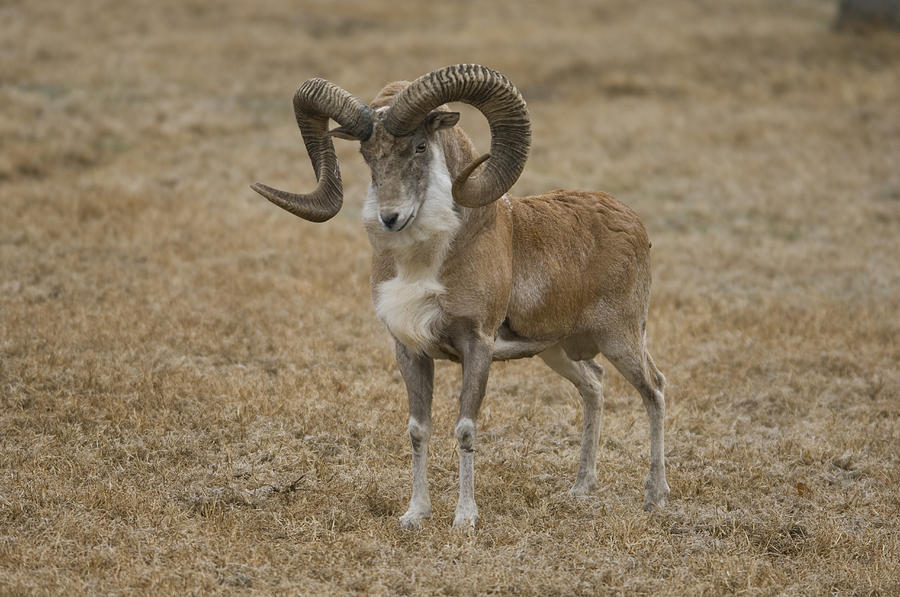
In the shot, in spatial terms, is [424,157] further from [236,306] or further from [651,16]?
[651,16]

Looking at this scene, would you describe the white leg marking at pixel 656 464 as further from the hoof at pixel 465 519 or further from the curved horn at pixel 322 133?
the curved horn at pixel 322 133

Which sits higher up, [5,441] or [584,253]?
[584,253]

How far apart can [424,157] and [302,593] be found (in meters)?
3.01

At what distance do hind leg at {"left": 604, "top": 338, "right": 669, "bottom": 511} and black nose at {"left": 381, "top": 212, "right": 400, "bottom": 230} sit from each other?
7.47 ft

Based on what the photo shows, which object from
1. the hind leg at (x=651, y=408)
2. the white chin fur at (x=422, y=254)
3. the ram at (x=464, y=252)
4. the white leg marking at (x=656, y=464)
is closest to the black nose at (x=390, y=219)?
the ram at (x=464, y=252)

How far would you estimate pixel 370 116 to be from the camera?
7316 mm

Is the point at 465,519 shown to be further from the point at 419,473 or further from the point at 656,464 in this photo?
the point at 656,464

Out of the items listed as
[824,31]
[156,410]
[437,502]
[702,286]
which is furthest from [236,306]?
[824,31]

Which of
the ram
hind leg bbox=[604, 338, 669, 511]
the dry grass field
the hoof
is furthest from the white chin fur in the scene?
hind leg bbox=[604, 338, 669, 511]

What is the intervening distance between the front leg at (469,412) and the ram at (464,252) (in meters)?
0.01

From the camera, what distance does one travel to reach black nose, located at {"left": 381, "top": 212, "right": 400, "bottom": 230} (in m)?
7.12

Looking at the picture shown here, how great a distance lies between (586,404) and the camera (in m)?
8.92

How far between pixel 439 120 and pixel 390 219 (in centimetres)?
81

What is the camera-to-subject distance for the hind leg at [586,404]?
8.67 meters
